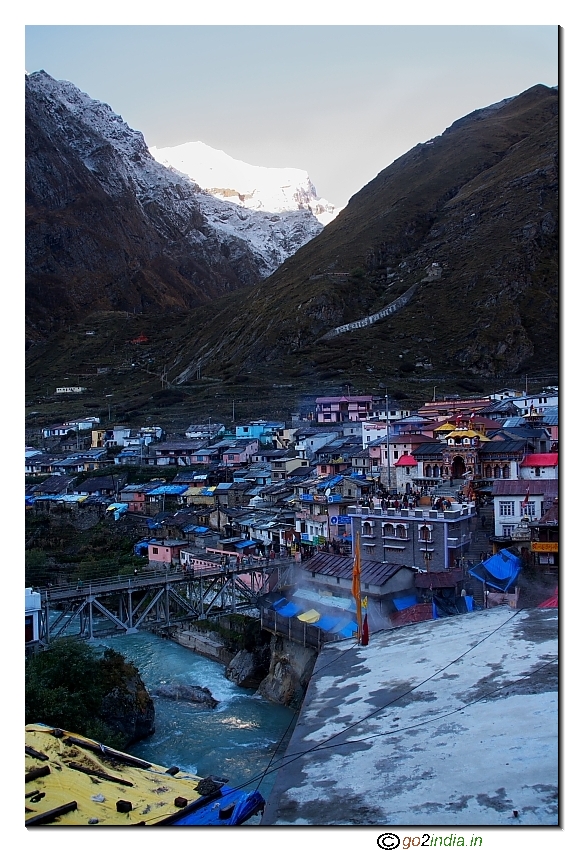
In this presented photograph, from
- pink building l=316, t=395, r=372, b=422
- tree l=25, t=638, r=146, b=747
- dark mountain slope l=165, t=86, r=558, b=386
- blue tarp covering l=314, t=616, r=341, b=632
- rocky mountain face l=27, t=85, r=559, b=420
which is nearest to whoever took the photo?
tree l=25, t=638, r=146, b=747

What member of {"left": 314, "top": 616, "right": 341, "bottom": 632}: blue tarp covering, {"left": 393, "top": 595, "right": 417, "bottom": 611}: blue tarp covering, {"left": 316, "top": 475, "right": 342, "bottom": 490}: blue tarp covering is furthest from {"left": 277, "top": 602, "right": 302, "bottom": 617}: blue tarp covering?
{"left": 316, "top": 475, "right": 342, "bottom": 490}: blue tarp covering

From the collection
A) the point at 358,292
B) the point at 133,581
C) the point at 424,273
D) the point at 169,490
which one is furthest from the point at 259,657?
the point at 358,292

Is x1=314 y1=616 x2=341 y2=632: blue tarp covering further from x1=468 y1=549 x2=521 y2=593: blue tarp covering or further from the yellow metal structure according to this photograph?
the yellow metal structure

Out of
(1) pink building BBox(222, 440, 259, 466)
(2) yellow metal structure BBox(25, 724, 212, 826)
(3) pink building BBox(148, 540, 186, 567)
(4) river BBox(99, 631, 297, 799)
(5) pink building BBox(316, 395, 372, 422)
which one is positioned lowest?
(4) river BBox(99, 631, 297, 799)

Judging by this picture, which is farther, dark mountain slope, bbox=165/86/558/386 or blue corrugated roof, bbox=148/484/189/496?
dark mountain slope, bbox=165/86/558/386

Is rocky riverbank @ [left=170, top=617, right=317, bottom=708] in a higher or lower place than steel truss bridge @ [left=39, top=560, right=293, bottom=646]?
lower

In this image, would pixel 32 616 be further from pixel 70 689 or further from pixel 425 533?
pixel 425 533
